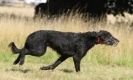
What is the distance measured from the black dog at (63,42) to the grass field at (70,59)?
43 centimetres

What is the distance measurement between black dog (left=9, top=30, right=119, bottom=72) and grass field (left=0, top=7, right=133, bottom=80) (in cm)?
43

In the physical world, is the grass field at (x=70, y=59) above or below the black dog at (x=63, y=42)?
below

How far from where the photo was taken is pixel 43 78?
1057 cm

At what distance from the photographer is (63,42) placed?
11391 mm

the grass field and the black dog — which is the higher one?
the black dog

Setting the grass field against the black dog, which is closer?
the grass field

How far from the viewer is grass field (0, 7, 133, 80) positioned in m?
11.1

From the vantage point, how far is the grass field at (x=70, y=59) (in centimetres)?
1113

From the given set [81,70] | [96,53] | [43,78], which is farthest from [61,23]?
[43,78]

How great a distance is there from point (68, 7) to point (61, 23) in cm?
930

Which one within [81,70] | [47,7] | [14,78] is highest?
[14,78]

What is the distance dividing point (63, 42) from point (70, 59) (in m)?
2.90

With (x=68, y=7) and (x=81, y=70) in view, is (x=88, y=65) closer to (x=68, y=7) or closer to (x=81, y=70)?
(x=81, y=70)

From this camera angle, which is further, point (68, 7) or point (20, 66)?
point (68, 7)
